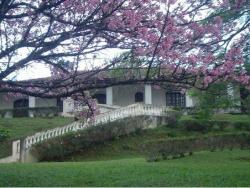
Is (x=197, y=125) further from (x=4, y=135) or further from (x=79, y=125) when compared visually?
(x=4, y=135)

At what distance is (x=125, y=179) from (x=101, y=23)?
6.45 metres

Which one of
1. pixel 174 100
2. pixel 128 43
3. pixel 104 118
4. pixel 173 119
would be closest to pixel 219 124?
pixel 173 119

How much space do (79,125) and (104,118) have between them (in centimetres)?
183

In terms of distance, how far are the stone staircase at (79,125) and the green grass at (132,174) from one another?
2.43 meters

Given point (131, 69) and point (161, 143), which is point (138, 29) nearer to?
point (131, 69)

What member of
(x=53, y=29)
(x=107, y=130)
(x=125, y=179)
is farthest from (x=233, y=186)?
(x=107, y=130)

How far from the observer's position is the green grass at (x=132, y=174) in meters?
12.7

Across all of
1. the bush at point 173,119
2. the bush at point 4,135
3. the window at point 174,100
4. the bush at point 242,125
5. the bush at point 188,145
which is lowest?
the bush at point 188,145

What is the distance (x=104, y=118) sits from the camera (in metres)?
23.9

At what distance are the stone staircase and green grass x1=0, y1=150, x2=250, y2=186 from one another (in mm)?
2428

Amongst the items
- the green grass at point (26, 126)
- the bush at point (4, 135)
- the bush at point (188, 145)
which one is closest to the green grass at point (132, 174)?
the bush at point (188, 145)

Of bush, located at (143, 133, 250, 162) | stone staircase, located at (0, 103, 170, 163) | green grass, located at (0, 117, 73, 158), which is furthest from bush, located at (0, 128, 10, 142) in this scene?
bush, located at (143, 133, 250, 162)

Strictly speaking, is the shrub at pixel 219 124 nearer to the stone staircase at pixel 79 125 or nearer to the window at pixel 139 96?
the stone staircase at pixel 79 125

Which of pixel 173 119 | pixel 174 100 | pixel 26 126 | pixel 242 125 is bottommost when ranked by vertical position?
pixel 242 125
